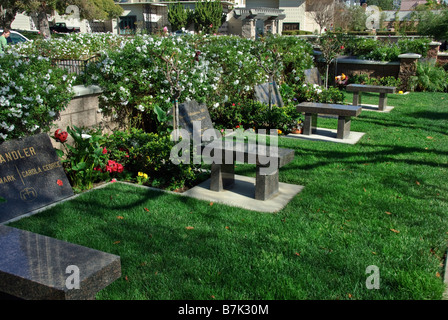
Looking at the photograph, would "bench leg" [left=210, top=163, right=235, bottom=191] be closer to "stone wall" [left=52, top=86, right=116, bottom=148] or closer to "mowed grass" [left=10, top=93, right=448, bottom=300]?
"mowed grass" [left=10, top=93, right=448, bottom=300]

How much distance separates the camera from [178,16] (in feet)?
164

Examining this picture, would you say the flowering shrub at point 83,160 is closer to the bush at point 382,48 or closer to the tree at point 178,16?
the bush at point 382,48

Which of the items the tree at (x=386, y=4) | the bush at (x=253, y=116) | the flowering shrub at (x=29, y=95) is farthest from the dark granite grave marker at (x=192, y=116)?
the tree at (x=386, y=4)

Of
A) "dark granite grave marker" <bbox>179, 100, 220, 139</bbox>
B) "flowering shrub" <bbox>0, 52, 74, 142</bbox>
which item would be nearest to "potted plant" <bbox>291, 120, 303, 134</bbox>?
"dark granite grave marker" <bbox>179, 100, 220, 139</bbox>

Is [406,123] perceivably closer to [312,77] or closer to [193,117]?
[312,77]

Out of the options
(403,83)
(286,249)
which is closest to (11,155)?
(286,249)

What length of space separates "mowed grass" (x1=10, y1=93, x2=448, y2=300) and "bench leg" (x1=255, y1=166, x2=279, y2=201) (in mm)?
368

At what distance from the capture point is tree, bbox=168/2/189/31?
50031mm

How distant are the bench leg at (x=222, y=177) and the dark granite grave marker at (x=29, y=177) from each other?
1929 mm


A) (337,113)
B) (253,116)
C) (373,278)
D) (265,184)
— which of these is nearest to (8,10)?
(253,116)

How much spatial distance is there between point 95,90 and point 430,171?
17.9ft

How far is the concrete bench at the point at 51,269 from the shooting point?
7.93 ft

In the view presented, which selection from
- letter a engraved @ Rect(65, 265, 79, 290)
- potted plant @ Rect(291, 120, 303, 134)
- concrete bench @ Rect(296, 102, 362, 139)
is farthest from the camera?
potted plant @ Rect(291, 120, 303, 134)

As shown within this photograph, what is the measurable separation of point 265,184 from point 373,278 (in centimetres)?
209
